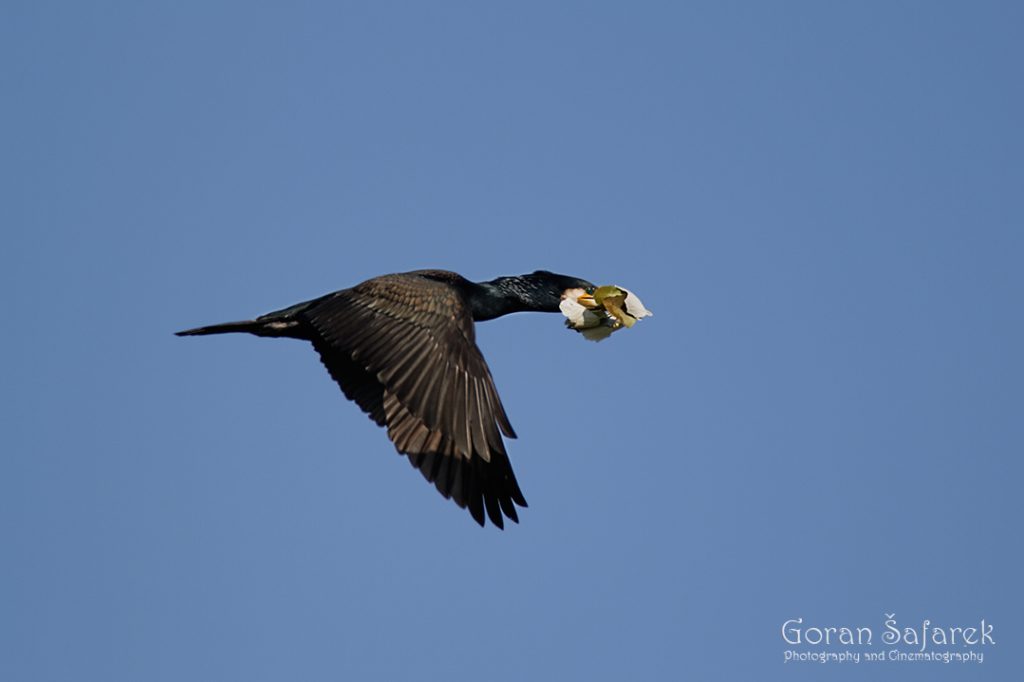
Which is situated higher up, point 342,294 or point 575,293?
point 575,293

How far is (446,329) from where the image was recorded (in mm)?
11156

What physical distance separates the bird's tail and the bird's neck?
6.42 feet

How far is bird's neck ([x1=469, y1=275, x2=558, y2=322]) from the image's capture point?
13.0 meters

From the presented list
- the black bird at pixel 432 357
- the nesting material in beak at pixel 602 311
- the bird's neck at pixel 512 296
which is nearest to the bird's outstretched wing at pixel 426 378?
the black bird at pixel 432 357

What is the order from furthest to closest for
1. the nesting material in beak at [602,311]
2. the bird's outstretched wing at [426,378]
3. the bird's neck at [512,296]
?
1. the bird's neck at [512,296]
2. the nesting material in beak at [602,311]
3. the bird's outstretched wing at [426,378]

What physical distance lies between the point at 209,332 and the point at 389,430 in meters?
1.79

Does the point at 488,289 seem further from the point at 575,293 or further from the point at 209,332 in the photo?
the point at 209,332

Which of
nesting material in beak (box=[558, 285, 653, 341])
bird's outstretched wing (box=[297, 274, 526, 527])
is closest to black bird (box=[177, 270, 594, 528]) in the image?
bird's outstretched wing (box=[297, 274, 526, 527])

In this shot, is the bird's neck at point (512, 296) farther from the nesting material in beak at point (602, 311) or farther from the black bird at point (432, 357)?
the nesting material in beak at point (602, 311)

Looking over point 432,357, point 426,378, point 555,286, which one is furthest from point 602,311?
point 426,378

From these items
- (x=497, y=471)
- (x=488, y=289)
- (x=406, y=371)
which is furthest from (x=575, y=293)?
(x=406, y=371)

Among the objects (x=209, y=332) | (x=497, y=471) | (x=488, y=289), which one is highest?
(x=488, y=289)

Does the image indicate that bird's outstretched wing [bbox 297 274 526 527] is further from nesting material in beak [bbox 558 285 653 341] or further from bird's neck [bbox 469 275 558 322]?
nesting material in beak [bbox 558 285 653 341]

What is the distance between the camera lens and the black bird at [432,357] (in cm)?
1053
